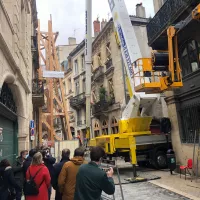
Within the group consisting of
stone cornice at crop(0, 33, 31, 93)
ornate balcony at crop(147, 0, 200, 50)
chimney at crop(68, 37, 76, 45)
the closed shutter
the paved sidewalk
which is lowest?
the paved sidewalk

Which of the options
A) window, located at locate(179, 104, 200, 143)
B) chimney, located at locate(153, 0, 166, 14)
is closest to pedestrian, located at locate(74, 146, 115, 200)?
window, located at locate(179, 104, 200, 143)

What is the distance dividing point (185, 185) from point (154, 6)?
30.7ft

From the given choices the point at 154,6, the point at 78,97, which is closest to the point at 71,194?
the point at 154,6

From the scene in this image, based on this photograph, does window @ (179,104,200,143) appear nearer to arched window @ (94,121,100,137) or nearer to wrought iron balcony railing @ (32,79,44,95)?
wrought iron balcony railing @ (32,79,44,95)

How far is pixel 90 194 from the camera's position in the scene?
3.10 meters

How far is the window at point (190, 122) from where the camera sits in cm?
996

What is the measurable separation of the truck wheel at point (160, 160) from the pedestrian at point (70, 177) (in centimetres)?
896

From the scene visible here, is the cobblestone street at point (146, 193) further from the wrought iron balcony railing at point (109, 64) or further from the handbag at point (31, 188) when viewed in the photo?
the wrought iron balcony railing at point (109, 64)

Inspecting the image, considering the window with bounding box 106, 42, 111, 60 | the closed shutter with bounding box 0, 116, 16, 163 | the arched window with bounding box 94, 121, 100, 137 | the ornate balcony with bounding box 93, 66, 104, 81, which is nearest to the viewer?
the closed shutter with bounding box 0, 116, 16, 163

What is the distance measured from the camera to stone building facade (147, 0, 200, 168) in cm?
976

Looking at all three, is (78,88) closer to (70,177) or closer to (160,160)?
(160,160)

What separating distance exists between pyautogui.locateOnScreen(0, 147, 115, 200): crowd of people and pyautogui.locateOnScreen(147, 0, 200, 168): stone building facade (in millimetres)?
6422

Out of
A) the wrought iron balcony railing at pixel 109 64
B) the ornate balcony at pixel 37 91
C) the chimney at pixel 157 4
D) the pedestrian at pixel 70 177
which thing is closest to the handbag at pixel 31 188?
the pedestrian at pixel 70 177

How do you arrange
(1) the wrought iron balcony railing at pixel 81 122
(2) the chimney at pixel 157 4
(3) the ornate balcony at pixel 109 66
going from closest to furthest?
(2) the chimney at pixel 157 4, (3) the ornate balcony at pixel 109 66, (1) the wrought iron balcony railing at pixel 81 122
